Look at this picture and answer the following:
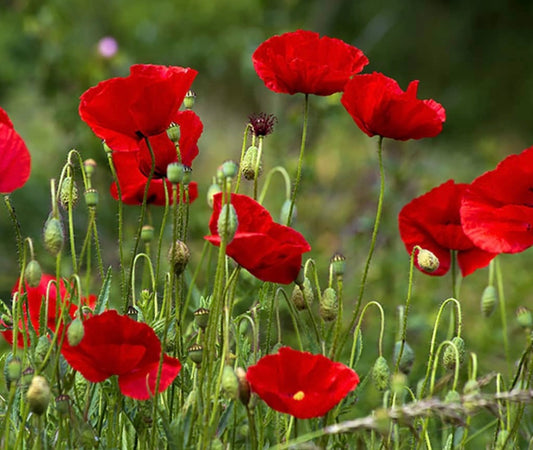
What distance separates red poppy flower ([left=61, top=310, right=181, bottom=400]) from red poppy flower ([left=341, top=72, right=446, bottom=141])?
322mm

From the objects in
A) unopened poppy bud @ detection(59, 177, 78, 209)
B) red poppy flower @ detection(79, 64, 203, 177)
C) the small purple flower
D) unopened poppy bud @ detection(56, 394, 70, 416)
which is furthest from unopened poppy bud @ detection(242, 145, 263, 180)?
the small purple flower

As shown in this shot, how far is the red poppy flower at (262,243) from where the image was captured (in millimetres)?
831

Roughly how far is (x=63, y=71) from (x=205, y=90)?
3313 mm

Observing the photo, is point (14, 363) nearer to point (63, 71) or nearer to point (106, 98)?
point (106, 98)

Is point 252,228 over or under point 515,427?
over

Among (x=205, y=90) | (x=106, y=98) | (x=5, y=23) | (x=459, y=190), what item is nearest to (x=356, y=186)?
(x=5, y=23)

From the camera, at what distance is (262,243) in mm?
830

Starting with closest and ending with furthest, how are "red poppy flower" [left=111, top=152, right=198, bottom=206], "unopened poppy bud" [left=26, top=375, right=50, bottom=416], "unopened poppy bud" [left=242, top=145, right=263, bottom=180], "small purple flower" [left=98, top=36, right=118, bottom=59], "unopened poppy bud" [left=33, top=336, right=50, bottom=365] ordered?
"unopened poppy bud" [left=26, top=375, right=50, bottom=416] < "unopened poppy bud" [left=33, top=336, right=50, bottom=365] < "unopened poppy bud" [left=242, top=145, right=263, bottom=180] < "red poppy flower" [left=111, top=152, right=198, bottom=206] < "small purple flower" [left=98, top=36, right=118, bottom=59]

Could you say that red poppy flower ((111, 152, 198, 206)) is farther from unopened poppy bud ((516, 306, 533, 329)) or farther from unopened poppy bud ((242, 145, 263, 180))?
unopened poppy bud ((516, 306, 533, 329))

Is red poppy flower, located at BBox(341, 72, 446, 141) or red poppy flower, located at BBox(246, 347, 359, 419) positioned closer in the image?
red poppy flower, located at BBox(246, 347, 359, 419)

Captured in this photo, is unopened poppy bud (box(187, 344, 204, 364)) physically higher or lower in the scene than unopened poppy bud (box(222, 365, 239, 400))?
higher

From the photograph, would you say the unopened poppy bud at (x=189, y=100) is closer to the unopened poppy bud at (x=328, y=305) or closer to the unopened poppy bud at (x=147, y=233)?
the unopened poppy bud at (x=147, y=233)

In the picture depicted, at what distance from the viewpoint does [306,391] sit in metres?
0.81

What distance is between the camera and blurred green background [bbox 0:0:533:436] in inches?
98.7
